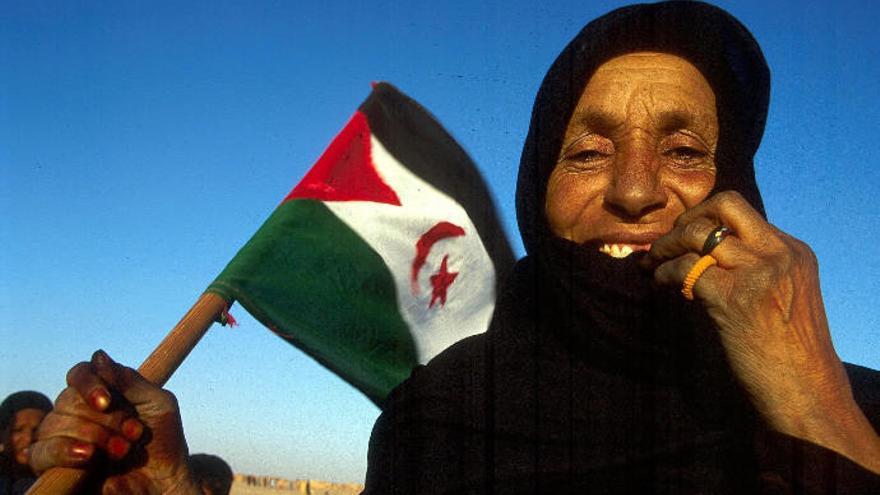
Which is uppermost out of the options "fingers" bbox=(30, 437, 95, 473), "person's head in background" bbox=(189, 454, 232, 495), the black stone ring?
"person's head in background" bbox=(189, 454, 232, 495)

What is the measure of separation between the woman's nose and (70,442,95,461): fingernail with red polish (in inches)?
51.9

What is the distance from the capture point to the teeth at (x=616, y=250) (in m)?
2.22

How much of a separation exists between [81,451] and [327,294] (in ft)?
7.64

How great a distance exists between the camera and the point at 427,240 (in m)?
4.82

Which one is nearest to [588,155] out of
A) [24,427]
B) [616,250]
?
[616,250]

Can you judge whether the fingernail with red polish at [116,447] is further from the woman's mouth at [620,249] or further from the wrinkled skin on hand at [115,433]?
the woman's mouth at [620,249]

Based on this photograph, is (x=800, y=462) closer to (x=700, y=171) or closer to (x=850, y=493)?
(x=850, y=493)

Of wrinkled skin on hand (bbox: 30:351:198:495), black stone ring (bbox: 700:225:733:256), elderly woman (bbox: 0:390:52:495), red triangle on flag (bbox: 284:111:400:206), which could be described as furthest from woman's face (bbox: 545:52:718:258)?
elderly woman (bbox: 0:390:52:495)

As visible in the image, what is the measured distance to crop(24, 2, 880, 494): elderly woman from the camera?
1621 millimetres

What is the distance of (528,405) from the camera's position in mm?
2127

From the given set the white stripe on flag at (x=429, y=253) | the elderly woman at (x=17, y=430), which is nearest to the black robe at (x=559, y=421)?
the white stripe on flag at (x=429, y=253)

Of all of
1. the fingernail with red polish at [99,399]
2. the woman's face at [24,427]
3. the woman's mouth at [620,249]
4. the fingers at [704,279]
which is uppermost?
the woman's face at [24,427]

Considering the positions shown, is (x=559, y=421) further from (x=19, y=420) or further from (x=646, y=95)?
(x=19, y=420)

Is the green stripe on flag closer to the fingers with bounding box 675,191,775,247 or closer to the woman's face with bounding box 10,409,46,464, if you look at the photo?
the fingers with bounding box 675,191,775,247
